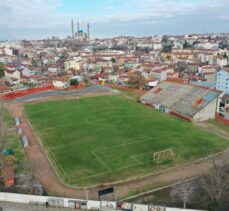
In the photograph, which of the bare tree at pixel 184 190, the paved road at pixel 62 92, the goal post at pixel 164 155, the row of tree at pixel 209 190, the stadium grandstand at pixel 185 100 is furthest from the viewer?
the paved road at pixel 62 92

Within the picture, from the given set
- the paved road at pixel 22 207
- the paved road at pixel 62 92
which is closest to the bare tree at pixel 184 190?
the paved road at pixel 22 207

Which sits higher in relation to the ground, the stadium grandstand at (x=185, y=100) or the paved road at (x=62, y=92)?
the stadium grandstand at (x=185, y=100)

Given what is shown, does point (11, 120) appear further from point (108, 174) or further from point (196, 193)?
point (196, 193)

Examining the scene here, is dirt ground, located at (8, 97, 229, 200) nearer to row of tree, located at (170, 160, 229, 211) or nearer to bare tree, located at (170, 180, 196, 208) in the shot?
bare tree, located at (170, 180, 196, 208)

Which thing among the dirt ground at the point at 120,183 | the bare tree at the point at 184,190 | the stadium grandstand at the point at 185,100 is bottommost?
the dirt ground at the point at 120,183

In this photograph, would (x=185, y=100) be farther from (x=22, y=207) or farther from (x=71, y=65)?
(x=71, y=65)

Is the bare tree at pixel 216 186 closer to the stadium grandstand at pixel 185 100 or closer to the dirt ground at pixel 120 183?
the dirt ground at pixel 120 183

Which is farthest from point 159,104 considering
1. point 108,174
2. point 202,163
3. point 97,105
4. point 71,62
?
point 71,62
